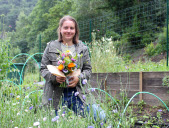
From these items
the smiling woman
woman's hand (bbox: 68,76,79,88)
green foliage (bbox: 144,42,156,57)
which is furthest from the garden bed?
green foliage (bbox: 144,42,156,57)

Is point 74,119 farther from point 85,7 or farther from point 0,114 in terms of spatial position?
point 85,7

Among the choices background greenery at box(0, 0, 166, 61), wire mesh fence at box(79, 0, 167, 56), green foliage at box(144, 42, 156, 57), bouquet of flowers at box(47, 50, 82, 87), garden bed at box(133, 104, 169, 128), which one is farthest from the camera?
green foliage at box(144, 42, 156, 57)

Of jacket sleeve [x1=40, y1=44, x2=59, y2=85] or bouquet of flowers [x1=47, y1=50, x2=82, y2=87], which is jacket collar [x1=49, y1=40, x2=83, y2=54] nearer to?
jacket sleeve [x1=40, y1=44, x2=59, y2=85]

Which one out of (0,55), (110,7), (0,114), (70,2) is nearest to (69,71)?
(0,114)

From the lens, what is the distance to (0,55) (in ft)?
10.2

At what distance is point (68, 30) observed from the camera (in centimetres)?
226

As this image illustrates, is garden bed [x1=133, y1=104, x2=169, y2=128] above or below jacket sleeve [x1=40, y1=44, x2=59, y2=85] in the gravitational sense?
below

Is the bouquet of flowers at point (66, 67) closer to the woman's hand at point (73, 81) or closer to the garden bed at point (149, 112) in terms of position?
the woman's hand at point (73, 81)

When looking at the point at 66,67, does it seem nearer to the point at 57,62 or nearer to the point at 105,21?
the point at 57,62

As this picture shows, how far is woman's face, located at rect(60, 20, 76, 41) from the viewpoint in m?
2.27

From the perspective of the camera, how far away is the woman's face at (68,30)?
2266 millimetres

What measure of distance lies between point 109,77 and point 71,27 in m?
1.84

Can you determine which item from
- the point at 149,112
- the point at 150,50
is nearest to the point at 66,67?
the point at 149,112

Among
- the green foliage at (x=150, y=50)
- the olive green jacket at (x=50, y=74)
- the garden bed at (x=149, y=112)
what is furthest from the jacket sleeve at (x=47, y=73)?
the green foliage at (x=150, y=50)
